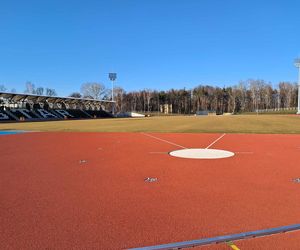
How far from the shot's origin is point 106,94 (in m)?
124

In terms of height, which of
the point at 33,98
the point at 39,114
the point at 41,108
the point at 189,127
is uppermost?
the point at 33,98

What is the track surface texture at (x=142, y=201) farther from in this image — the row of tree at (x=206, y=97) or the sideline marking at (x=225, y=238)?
the row of tree at (x=206, y=97)

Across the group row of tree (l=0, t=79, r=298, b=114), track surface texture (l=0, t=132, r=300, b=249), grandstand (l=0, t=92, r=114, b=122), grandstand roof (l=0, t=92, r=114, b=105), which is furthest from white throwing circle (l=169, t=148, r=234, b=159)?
row of tree (l=0, t=79, r=298, b=114)

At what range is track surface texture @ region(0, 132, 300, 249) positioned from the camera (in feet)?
13.0

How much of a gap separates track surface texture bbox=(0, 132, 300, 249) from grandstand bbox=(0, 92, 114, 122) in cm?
5506

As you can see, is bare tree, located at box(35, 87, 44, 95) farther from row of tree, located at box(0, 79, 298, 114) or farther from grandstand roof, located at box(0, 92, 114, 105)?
grandstand roof, located at box(0, 92, 114, 105)

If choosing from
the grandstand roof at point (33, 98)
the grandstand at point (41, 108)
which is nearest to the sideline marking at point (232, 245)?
the grandstand at point (41, 108)

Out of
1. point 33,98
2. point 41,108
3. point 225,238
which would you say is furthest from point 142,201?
point 41,108

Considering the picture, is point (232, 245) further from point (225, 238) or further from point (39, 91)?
point (39, 91)

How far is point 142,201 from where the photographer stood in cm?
550

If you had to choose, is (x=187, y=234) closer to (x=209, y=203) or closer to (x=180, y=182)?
(x=209, y=203)

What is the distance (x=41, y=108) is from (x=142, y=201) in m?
71.9

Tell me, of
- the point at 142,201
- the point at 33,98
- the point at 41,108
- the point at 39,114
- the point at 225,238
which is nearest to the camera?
the point at 225,238

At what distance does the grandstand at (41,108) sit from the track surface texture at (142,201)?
55.1 meters
